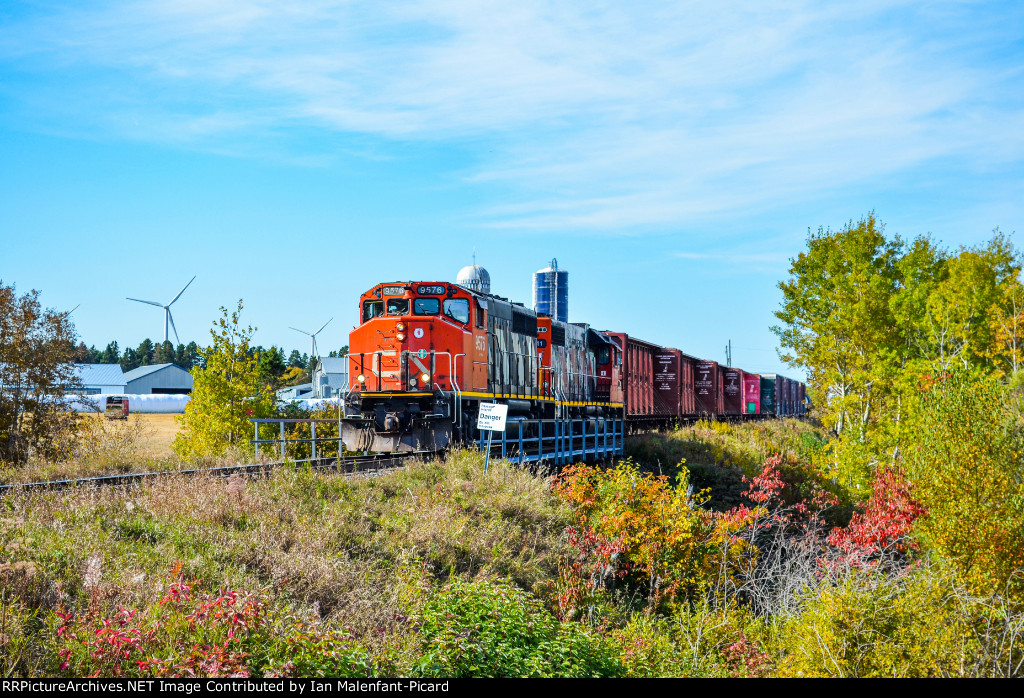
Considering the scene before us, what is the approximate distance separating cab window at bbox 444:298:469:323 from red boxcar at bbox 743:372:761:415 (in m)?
37.9

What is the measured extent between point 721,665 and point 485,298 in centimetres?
1072

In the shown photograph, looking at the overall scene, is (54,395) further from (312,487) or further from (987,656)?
(987,656)

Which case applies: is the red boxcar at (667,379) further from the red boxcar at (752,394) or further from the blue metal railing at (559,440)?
the red boxcar at (752,394)

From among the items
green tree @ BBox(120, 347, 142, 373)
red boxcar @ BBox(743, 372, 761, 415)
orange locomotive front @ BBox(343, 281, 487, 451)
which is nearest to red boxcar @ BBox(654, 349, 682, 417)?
red boxcar @ BBox(743, 372, 761, 415)

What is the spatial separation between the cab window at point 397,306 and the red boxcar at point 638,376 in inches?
529

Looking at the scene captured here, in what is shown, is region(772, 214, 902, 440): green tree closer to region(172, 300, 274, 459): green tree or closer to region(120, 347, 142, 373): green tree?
region(172, 300, 274, 459): green tree

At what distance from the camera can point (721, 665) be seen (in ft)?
39.3

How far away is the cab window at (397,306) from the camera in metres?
19.6

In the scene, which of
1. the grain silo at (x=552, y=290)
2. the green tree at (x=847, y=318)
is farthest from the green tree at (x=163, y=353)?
the green tree at (x=847, y=318)

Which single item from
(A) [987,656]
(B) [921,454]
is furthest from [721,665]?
(B) [921,454]

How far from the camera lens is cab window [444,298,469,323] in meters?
19.2

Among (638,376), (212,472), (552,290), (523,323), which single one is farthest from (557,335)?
(552,290)
